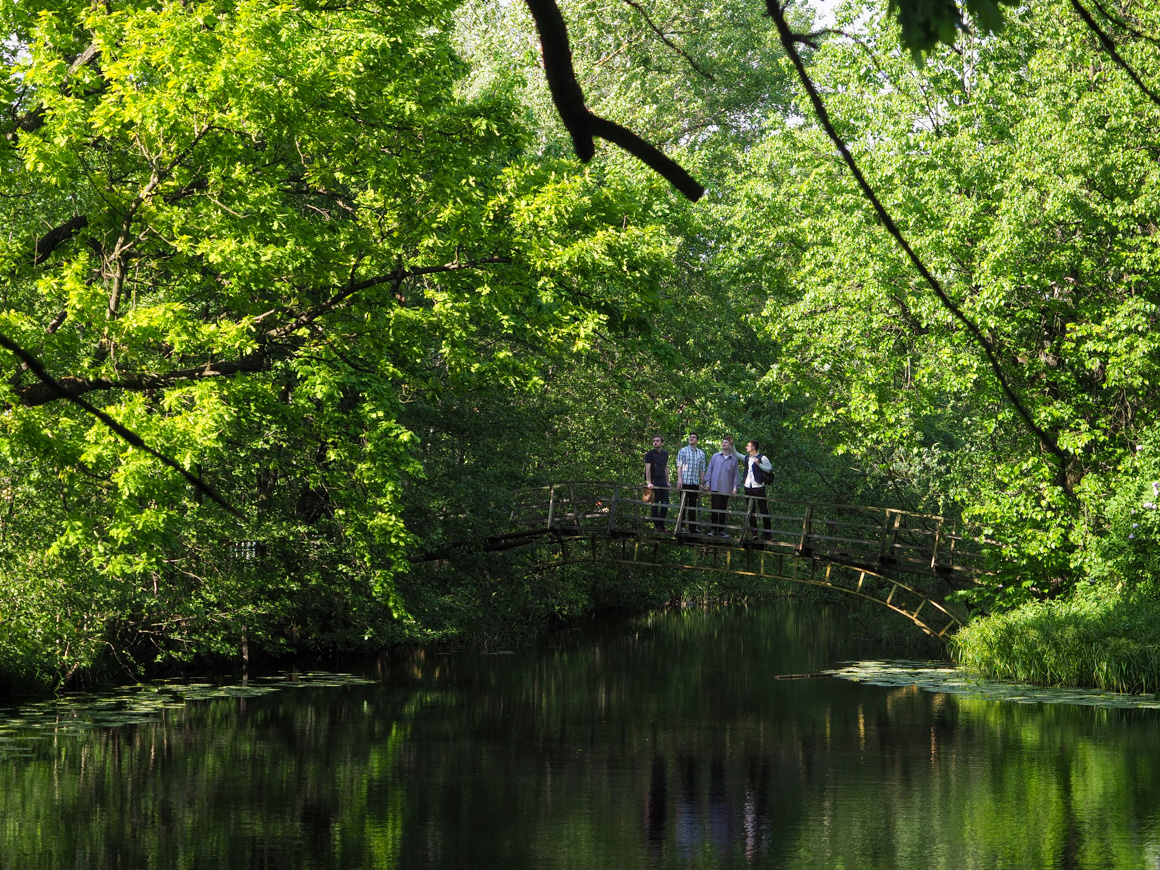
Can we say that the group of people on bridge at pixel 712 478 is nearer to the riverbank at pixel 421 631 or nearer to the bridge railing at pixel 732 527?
the bridge railing at pixel 732 527

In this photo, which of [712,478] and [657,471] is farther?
[657,471]

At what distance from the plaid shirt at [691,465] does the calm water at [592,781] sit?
4199 mm

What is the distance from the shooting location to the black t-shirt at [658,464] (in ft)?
77.9

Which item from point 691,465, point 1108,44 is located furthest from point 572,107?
point 691,465

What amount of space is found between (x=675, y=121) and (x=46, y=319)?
23.5m

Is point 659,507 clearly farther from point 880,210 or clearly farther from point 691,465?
point 880,210

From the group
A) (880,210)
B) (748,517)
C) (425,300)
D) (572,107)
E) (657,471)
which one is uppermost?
(425,300)

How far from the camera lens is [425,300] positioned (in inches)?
875

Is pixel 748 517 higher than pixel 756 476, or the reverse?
pixel 756 476

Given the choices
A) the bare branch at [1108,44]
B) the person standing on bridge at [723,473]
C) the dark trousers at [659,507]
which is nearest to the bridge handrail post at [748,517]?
the person standing on bridge at [723,473]

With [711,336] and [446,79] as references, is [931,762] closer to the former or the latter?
[446,79]

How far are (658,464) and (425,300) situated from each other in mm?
4950

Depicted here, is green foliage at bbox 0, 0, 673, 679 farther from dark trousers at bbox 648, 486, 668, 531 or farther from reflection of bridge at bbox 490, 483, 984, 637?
dark trousers at bbox 648, 486, 668, 531

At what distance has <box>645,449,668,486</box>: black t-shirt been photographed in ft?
77.9
